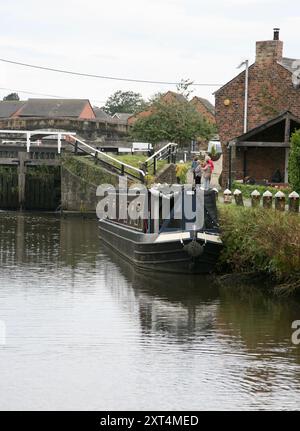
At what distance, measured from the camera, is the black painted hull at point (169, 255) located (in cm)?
2239

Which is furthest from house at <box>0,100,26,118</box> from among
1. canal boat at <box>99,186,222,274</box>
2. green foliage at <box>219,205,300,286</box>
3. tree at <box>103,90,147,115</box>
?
green foliage at <box>219,205,300,286</box>

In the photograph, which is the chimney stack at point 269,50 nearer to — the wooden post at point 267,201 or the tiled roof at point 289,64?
the tiled roof at point 289,64

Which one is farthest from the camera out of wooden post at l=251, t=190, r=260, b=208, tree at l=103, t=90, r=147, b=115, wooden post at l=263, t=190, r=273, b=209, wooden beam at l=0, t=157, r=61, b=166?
tree at l=103, t=90, r=147, b=115

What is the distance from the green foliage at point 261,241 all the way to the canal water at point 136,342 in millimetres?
749

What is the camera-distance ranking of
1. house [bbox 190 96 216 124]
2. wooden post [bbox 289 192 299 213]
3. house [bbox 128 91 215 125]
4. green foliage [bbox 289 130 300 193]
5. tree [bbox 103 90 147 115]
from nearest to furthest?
wooden post [bbox 289 192 299 213] → green foliage [bbox 289 130 300 193] → house [bbox 128 91 215 125] → house [bbox 190 96 216 124] → tree [bbox 103 90 147 115]

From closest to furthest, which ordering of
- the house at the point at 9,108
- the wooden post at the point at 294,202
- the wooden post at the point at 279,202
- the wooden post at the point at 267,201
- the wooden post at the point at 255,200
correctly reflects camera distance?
the wooden post at the point at 294,202
the wooden post at the point at 279,202
the wooden post at the point at 255,200
the wooden post at the point at 267,201
the house at the point at 9,108

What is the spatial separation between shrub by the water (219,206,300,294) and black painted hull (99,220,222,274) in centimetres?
40

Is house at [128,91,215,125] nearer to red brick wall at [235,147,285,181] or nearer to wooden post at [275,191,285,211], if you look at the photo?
red brick wall at [235,147,285,181]

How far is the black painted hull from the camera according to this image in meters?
22.4

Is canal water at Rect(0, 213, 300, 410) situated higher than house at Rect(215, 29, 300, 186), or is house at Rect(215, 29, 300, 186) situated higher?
house at Rect(215, 29, 300, 186)

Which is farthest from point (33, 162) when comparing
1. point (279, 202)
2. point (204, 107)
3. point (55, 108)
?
point (55, 108)

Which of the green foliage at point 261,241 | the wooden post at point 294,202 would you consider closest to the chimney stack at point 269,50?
the green foliage at point 261,241

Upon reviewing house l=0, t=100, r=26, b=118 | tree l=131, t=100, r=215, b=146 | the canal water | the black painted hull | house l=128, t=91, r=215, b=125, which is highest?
house l=0, t=100, r=26, b=118

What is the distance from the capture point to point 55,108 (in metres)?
80.8
